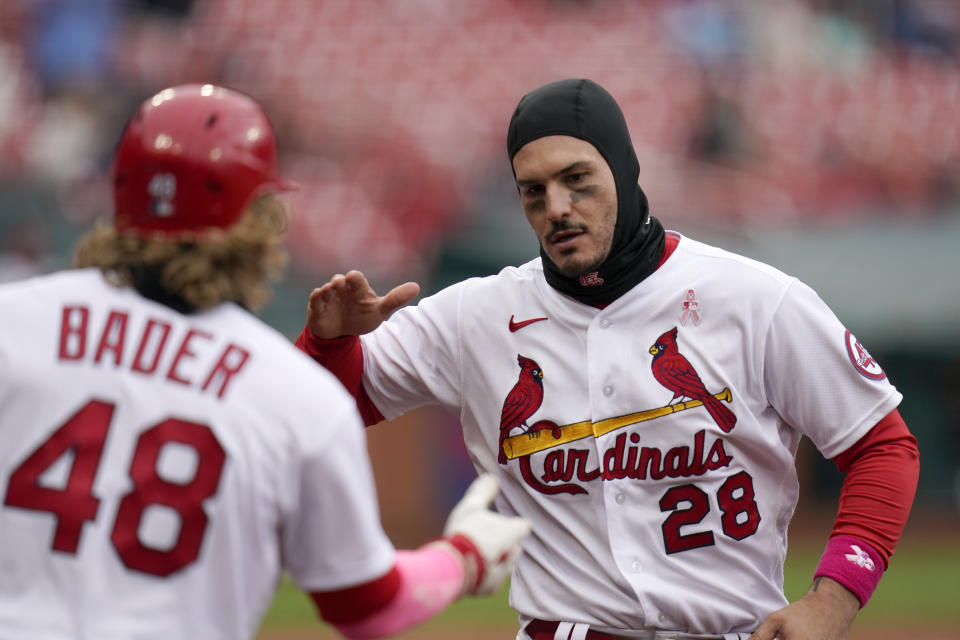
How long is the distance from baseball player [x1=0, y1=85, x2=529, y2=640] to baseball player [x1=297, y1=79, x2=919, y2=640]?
0.87m

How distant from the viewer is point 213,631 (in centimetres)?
242

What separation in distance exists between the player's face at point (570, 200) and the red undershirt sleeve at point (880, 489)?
0.89 metres

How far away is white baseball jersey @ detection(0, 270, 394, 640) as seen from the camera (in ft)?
7.71

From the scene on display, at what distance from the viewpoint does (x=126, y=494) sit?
7.76 feet

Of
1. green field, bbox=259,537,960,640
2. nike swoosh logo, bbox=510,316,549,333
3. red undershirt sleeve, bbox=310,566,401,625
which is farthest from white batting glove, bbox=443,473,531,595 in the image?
green field, bbox=259,537,960,640

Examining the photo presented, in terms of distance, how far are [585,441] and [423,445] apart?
355 inches

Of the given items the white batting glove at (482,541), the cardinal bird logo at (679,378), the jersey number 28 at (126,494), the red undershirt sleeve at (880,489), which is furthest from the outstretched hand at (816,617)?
the jersey number 28 at (126,494)

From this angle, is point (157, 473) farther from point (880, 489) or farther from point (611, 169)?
point (880, 489)

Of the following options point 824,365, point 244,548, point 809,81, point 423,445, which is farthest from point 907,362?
point 244,548

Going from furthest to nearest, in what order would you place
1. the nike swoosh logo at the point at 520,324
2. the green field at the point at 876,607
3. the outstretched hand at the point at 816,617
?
the green field at the point at 876,607 < the nike swoosh logo at the point at 520,324 < the outstretched hand at the point at 816,617

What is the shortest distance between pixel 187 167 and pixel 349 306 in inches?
43.8

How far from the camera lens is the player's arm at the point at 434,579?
8.32 ft

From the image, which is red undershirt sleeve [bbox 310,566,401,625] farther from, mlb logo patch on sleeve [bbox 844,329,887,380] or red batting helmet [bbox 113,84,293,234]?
mlb logo patch on sleeve [bbox 844,329,887,380]

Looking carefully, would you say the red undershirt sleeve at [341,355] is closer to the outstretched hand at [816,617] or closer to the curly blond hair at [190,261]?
the curly blond hair at [190,261]
